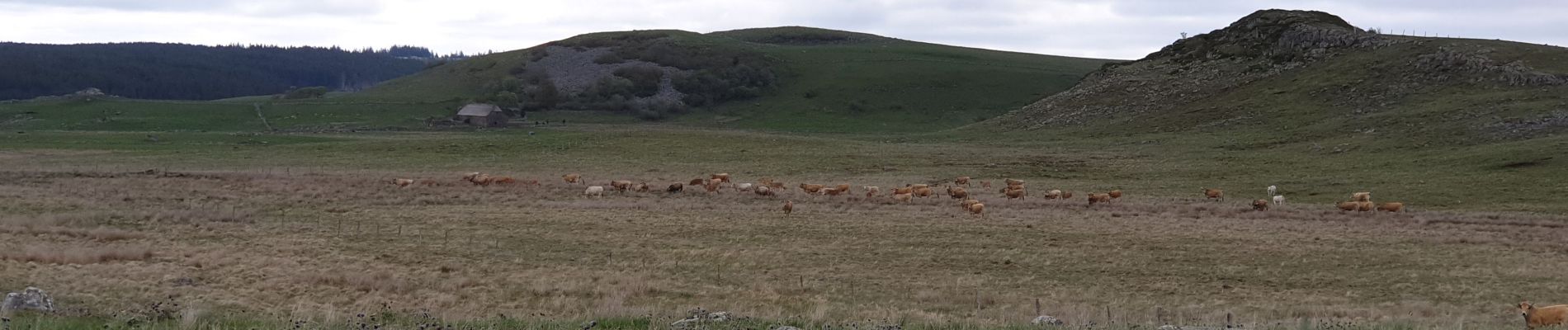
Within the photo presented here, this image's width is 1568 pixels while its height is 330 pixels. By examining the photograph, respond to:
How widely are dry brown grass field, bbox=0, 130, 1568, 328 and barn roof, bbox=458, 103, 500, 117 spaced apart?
6401cm

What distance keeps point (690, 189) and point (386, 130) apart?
2591 inches

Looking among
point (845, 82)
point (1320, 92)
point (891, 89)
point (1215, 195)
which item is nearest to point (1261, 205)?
point (1215, 195)

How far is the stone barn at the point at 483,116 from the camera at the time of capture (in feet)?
348

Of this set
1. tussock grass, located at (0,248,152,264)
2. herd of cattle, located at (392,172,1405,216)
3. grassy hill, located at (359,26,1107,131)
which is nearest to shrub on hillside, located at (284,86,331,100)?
grassy hill, located at (359,26,1107,131)

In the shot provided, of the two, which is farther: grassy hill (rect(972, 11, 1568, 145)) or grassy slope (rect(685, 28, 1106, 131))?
grassy slope (rect(685, 28, 1106, 131))

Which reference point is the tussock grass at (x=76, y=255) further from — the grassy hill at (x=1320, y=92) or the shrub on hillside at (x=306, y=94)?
the shrub on hillside at (x=306, y=94)

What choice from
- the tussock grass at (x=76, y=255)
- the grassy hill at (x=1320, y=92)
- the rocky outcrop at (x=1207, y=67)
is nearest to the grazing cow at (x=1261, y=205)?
the grassy hill at (x=1320, y=92)

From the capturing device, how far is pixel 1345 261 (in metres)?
24.6

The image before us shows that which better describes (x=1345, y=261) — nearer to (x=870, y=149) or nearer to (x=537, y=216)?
(x=537, y=216)

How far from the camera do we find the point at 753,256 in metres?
25.6

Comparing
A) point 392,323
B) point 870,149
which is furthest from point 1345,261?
point 870,149

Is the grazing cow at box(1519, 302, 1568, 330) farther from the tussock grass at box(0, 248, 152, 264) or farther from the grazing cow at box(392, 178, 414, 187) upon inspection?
the grazing cow at box(392, 178, 414, 187)

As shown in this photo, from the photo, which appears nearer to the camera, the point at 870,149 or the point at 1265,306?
the point at 1265,306

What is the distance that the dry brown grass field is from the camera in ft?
60.8
